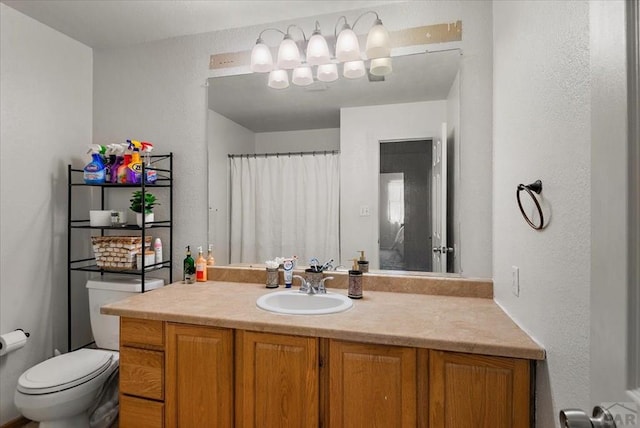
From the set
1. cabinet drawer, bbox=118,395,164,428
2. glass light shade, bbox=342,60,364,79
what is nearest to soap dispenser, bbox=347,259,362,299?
cabinet drawer, bbox=118,395,164,428

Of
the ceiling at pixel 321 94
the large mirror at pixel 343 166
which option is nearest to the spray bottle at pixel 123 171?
the large mirror at pixel 343 166

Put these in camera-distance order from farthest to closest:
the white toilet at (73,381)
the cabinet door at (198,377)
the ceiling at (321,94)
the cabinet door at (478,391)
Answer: the ceiling at (321,94)
the white toilet at (73,381)
the cabinet door at (198,377)
the cabinet door at (478,391)

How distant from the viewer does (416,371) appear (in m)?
1.25

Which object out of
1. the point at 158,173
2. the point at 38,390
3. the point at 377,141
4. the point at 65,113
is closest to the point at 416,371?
the point at 377,141

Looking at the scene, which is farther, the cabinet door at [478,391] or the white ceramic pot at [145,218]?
the white ceramic pot at [145,218]

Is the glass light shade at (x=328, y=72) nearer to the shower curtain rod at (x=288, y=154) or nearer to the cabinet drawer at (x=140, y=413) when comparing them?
the shower curtain rod at (x=288, y=154)

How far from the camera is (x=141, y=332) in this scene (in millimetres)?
1576

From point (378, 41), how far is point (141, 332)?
6.11ft

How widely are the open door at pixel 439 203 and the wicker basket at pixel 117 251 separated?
5.79ft

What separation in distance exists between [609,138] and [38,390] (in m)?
2.28

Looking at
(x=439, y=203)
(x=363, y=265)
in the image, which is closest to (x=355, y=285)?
(x=363, y=265)

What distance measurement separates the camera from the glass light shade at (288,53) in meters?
1.96

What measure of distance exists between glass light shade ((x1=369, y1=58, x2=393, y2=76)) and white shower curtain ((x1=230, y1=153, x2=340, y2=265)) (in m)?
0.52

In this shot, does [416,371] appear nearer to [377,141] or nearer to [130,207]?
[377,141]
